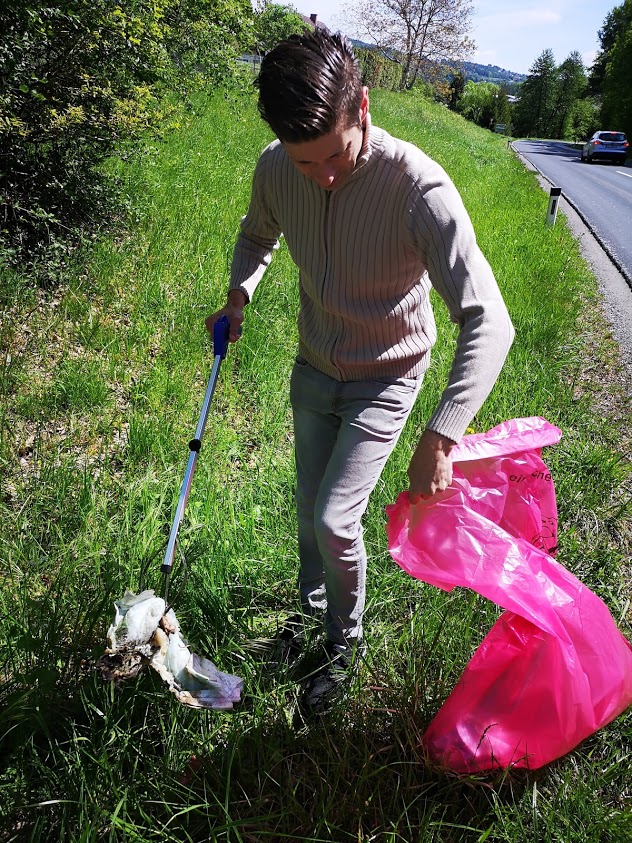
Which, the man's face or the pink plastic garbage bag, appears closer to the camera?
the man's face

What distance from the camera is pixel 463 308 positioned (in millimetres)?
1518

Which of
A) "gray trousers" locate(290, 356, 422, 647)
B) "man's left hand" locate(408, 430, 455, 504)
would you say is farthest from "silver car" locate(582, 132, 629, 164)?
"man's left hand" locate(408, 430, 455, 504)

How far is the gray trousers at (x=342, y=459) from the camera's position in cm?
183

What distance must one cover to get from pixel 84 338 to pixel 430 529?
2654 mm

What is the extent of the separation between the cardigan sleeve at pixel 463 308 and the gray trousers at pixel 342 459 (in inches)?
13.1

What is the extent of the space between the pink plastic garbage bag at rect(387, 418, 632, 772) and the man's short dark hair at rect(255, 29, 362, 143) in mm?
979

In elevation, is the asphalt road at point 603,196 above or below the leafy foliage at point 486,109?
below

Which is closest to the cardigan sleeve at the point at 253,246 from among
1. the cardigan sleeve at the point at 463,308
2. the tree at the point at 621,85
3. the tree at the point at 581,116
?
the cardigan sleeve at the point at 463,308

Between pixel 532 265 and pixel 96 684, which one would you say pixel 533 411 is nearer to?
pixel 96 684

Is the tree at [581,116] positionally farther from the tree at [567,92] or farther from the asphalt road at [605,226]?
the asphalt road at [605,226]

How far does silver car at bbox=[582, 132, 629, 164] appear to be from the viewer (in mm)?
25750

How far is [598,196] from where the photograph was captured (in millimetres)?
15195

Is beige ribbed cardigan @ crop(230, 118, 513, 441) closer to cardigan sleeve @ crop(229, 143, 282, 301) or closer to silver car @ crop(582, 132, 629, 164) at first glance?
cardigan sleeve @ crop(229, 143, 282, 301)

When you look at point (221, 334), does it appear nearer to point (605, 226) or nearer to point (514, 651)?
point (514, 651)
